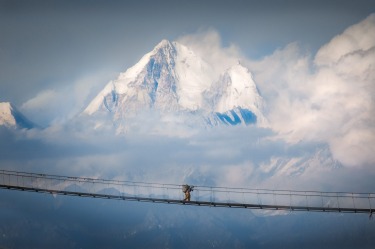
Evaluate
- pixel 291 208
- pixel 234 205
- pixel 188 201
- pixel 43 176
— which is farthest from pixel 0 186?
pixel 291 208

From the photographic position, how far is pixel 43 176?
417ft

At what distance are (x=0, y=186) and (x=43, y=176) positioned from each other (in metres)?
9.96

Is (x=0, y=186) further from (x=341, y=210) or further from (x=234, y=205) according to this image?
(x=341, y=210)

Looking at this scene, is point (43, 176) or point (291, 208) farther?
point (43, 176)

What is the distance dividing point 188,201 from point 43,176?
3356cm

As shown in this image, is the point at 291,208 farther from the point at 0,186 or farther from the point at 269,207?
the point at 0,186

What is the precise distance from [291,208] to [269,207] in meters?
4.92

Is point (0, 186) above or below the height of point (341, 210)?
above

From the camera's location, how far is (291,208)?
116m

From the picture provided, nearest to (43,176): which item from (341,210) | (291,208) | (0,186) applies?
(0,186)

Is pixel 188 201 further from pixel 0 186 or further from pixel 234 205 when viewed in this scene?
pixel 0 186

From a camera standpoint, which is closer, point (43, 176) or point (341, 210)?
point (341, 210)

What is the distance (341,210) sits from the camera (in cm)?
11431

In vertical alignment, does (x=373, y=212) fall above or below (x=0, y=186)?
below
